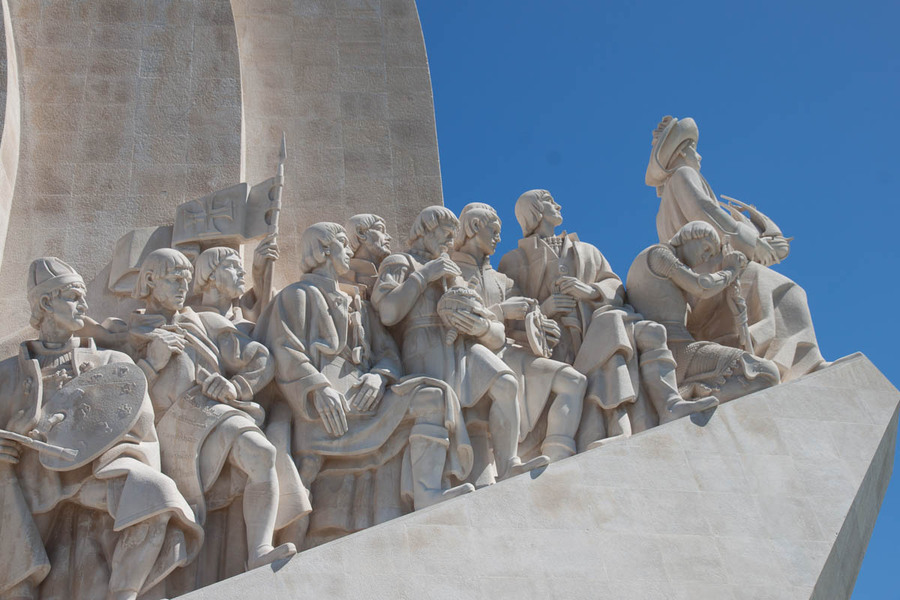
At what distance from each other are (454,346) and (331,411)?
869 millimetres

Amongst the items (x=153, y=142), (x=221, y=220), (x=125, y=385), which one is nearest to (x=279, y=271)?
(x=221, y=220)

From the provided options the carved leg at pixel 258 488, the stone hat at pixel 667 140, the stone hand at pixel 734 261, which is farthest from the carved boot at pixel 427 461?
the stone hat at pixel 667 140

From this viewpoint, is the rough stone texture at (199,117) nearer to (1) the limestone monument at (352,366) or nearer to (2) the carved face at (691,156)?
(1) the limestone monument at (352,366)

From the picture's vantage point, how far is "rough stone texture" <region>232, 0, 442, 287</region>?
9.72m

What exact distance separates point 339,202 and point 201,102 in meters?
1.18

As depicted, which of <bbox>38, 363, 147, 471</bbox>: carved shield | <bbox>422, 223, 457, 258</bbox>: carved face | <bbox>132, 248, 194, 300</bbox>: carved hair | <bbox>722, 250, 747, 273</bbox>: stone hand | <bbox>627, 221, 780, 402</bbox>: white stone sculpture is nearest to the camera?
<bbox>38, 363, 147, 471</bbox>: carved shield

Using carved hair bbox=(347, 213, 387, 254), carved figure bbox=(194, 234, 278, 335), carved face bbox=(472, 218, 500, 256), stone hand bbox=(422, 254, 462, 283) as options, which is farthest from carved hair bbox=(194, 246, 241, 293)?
carved face bbox=(472, 218, 500, 256)

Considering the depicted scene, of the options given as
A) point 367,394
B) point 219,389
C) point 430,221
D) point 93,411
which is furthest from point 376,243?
point 93,411

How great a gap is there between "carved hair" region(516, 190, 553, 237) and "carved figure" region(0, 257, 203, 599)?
291 centimetres

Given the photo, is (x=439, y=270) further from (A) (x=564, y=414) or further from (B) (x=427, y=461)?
(B) (x=427, y=461)

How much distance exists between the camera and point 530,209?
923cm

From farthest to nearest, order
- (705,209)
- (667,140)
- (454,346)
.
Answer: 1. (667,140)
2. (705,209)
3. (454,346)

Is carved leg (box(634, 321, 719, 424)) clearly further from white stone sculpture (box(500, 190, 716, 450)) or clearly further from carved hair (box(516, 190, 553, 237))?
carved hair (box(516, 190, 553, 237))

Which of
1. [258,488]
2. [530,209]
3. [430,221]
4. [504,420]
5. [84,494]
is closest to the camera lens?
[84,494]
